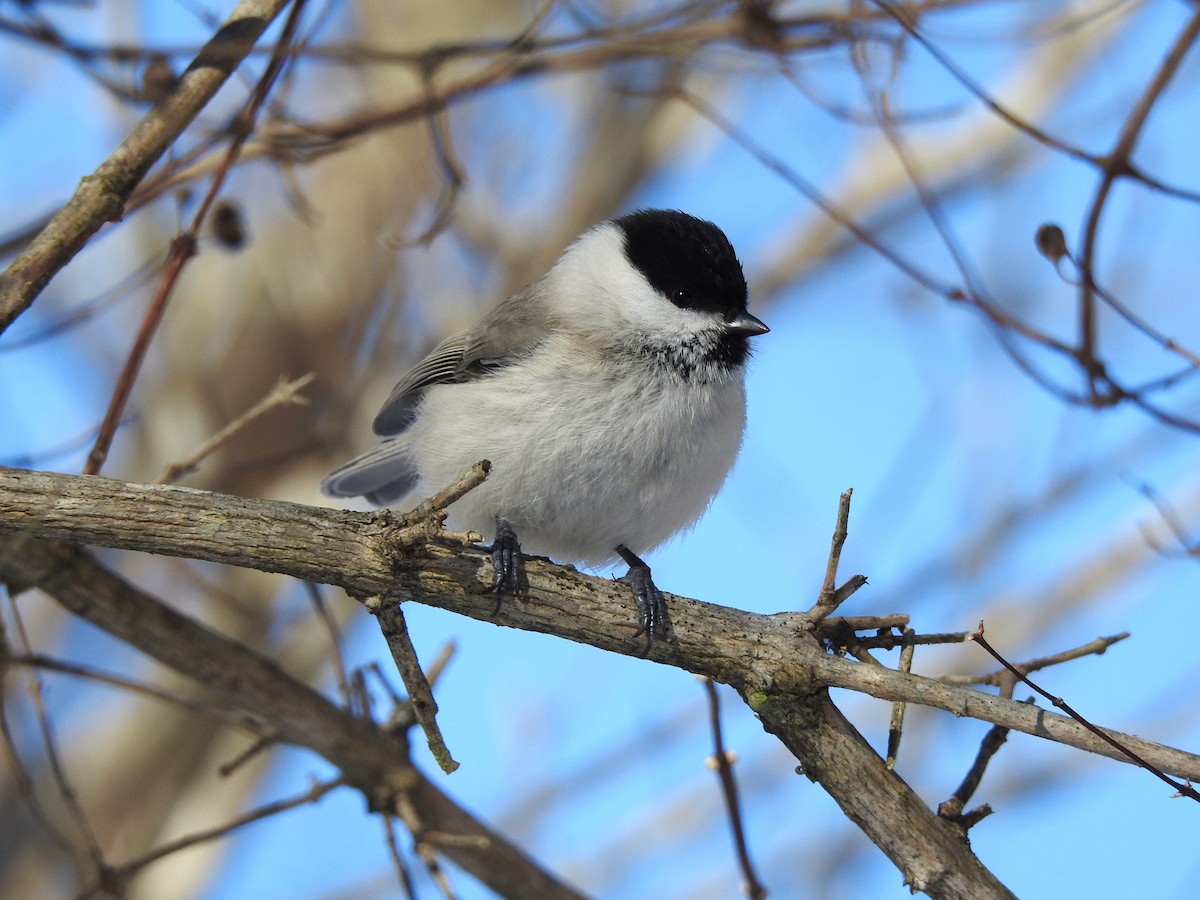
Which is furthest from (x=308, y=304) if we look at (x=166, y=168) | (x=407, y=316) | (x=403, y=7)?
(x=166, y=168)

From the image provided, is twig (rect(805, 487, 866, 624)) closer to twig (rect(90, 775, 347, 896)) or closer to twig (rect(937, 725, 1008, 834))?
twig (rect(937, 725, 1008, 834))

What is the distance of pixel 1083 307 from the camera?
2.57 metres

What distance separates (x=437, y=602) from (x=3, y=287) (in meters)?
1.00

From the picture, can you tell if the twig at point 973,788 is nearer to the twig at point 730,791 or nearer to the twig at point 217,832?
the twig at point 730,791

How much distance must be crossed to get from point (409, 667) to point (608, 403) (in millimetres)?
1030

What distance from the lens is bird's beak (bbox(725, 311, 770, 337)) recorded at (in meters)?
2.99

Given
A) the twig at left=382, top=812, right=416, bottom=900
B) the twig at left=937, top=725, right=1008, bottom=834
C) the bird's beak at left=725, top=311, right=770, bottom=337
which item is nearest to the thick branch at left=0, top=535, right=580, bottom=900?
the twig at left=382, top=812, right=416, bottom=900

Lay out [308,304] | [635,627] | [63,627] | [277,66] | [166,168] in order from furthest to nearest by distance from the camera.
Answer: [308,304]
[63,627]
[166,168]
[277,66]
[635,627]

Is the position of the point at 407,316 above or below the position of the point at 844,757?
above

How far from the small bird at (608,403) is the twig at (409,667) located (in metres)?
0.56

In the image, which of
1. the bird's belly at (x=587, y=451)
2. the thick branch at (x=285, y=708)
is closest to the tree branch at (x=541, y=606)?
the thick branch at (x=285, y=708)

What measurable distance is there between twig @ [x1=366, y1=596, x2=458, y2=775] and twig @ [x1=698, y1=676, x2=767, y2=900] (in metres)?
0.50

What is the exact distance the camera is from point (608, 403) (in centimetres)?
280

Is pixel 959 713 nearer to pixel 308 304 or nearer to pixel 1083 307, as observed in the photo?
pixel 1083 307
